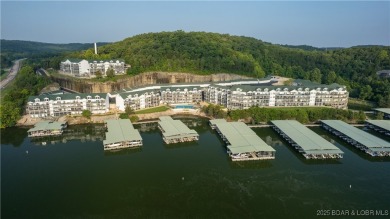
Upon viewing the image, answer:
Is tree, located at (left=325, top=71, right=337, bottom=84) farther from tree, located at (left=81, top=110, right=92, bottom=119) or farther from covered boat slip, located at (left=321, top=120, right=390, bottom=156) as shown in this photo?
tree, located at (left=81, top=110, right=92, bottom=119)

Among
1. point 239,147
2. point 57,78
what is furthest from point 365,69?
point 57,78

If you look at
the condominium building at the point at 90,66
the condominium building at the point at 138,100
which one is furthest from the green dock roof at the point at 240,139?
the condominium building at the point at 90,66

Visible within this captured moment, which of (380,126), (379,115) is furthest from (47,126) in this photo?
(379,115)

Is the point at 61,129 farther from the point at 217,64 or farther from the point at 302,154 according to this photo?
the point at 217,64

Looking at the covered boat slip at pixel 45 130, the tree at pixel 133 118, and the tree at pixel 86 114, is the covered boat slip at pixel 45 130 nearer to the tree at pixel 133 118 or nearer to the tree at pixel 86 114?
the tree at pixel 86 114

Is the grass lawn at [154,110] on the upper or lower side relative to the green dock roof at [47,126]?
upper

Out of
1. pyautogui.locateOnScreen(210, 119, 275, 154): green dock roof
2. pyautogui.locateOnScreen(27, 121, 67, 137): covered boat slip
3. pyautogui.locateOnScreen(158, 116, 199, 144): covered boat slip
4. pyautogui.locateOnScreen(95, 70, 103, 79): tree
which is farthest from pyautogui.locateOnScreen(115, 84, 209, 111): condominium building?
pyautogui.locateOnScreen(210, 119, 275, 154): green dock roof
